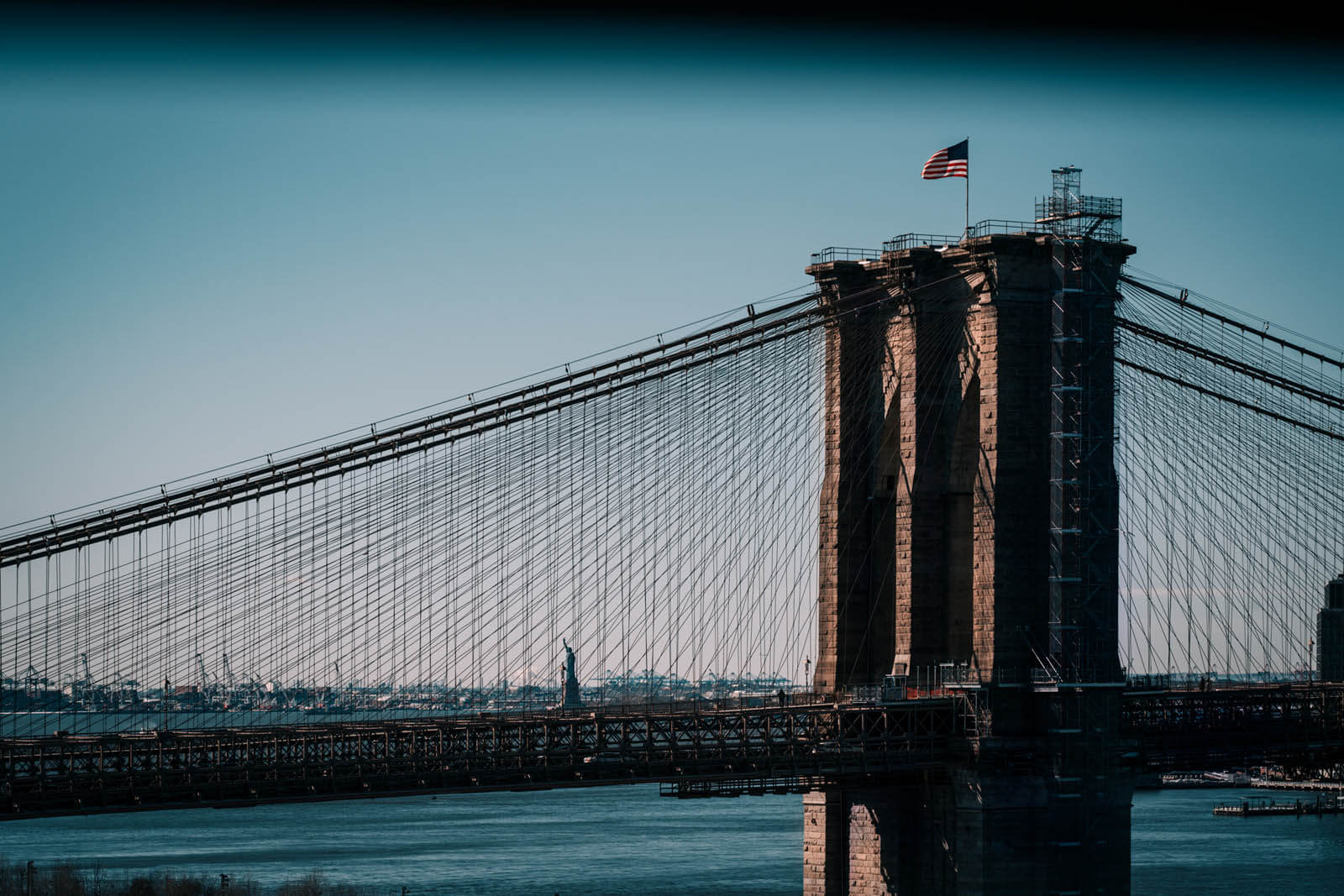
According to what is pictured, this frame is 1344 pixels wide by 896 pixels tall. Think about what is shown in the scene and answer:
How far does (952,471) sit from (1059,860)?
12.6 metres

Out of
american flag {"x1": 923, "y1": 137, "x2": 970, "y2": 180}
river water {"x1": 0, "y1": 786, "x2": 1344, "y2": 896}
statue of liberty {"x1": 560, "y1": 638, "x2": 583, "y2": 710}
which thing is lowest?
river water {"x1": 0, "y1": 786, "x2": 1344, "y2": 896}

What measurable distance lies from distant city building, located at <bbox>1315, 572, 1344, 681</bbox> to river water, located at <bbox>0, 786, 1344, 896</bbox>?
1299cm

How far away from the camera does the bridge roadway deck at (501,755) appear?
5222cm

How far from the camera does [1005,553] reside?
59.6 m

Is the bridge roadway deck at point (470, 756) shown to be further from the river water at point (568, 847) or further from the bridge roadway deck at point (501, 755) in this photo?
the river water at point (568, 847)

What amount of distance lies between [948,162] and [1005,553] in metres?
13.1

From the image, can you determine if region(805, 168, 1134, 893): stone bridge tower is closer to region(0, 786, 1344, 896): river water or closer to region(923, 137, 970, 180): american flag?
region(923, 137, 970, 180): american flag

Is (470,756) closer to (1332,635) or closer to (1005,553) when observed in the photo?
(1005,553)

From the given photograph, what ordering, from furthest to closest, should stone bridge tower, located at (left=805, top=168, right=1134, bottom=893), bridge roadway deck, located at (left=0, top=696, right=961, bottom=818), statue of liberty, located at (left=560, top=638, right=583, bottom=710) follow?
1. statue of liberty, located at (left=560, top=638, right=583, bottom=710)
2. stone bridge tower, located at (left=805, top=168, right=1134, bottom=893)
3. bridge roadway deck, located at (left=0, top=696, right=961, bottom=818)

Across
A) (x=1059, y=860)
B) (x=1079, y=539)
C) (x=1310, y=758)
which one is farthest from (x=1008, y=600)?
(x=1310, y=758)

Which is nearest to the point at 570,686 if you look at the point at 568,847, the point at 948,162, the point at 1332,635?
the point at 568,847

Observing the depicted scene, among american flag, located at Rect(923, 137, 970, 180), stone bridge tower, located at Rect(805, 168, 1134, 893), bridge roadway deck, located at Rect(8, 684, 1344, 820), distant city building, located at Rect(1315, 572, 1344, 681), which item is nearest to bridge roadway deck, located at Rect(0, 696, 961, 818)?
bridge roadway deck, located at Rect(8, 684, 1344, 820)

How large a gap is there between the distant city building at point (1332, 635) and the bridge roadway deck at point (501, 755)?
45639 mm

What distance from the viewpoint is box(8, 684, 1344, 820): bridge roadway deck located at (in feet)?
171
